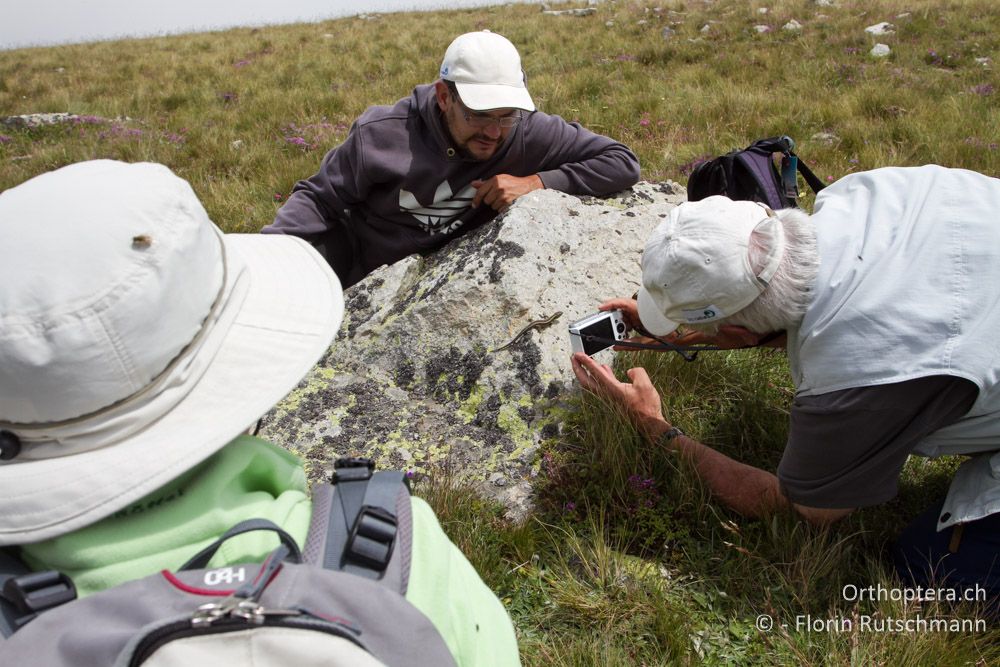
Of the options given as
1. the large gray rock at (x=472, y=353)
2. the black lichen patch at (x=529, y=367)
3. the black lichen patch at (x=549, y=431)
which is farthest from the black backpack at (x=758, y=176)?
the black lichen patch at (x=549, y=431)

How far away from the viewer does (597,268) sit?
368cm

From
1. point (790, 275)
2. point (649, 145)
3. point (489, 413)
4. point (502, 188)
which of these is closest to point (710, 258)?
point (790, 275)

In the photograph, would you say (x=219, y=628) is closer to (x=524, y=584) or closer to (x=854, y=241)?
(x=524, y=584)

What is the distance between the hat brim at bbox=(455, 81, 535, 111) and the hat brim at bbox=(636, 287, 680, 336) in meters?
1.27

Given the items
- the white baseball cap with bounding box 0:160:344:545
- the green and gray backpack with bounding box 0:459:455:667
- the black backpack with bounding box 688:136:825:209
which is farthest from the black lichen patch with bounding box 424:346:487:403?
the green and gray backpack with bounding box 0:459:455:667

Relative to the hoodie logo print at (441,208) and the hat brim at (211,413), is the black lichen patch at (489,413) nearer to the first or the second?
the hoodie logo print at (441,208)

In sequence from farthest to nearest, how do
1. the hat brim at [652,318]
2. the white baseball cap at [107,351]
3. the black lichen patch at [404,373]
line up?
1. the black lichen patch at [404,373]
2. the hat brim at [652,318]
3. the white baseball cap at [107,351]

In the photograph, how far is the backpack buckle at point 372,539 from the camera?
110 cm

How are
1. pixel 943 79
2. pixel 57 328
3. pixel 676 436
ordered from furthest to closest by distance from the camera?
pixel 943 79
pixel 676 436
pixel 57 328

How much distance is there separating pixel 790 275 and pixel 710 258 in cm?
27

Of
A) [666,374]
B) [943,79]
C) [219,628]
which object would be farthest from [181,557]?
[943,79]

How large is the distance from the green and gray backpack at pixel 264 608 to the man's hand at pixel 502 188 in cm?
286

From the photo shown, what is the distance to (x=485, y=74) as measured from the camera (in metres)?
3.54

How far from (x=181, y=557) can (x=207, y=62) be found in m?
12.6
